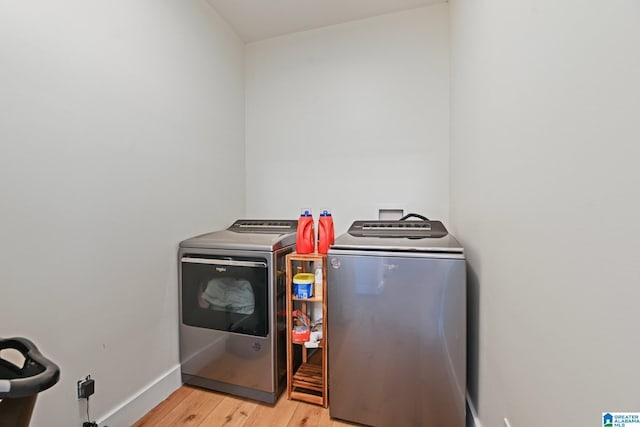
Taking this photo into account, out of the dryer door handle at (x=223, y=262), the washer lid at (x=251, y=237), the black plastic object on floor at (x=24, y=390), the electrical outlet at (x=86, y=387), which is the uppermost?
the washer lid at (x=251, y=237)

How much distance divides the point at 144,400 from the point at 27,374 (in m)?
1.01

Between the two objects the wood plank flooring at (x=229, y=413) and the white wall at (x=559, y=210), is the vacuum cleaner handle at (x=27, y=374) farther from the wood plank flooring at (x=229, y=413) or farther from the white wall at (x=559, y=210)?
the white wall at (x=559, y=210)

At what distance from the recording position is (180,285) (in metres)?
1.71

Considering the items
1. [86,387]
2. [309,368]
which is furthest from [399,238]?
[86,387]

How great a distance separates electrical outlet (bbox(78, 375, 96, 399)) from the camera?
119 cm

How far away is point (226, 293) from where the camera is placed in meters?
1.64

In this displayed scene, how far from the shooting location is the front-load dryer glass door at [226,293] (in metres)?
1.56

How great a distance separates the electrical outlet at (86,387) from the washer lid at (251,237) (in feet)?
2.47

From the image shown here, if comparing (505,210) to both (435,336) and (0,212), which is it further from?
(0,212)

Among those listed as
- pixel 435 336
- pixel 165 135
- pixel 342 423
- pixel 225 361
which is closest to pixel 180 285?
pixel 225 361

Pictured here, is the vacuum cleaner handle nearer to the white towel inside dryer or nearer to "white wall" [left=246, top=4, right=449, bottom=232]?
the white towel inside dryer

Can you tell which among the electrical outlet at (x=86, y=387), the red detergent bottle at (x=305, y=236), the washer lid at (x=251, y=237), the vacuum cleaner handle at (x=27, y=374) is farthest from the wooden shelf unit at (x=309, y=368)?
the vacuum cleaner handle at (x=27, y=374)

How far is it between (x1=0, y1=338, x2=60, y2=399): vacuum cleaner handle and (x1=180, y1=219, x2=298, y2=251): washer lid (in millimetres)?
924

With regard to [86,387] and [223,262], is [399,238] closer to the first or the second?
[223,262]
